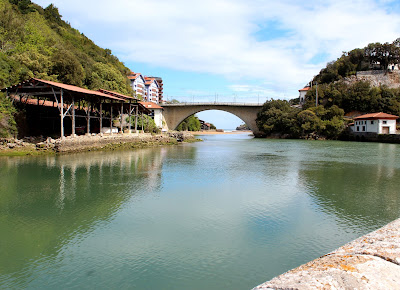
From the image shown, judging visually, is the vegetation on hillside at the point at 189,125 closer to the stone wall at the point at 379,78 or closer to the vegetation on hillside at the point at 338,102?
the vegetation on hillside at the point at 338,102

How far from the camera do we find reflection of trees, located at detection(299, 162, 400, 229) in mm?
8727

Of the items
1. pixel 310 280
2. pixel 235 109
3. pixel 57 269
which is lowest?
pixel 57 269

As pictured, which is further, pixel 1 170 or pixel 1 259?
pixel 1 170

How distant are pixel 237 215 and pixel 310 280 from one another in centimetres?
625

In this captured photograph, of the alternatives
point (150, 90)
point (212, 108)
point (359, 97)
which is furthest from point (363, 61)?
point (150, 90)

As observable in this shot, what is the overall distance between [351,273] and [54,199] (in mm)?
9713

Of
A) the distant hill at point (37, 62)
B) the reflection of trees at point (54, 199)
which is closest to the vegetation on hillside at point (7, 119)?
the distant hill at point (37, 62)

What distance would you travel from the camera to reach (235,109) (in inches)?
2559

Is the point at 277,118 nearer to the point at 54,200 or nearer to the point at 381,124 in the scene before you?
the point at 381,124

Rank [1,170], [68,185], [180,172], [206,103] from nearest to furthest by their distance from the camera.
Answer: [68,185]
[1,170]
[180,172]
[206,103]

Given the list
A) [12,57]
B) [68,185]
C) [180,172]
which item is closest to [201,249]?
[68,185]

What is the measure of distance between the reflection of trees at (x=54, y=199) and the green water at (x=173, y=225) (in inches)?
1.3

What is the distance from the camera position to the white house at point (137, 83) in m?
79.6

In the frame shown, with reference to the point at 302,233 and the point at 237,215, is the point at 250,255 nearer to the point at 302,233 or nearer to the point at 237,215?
the point at 302,233
